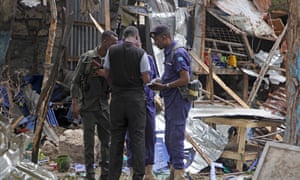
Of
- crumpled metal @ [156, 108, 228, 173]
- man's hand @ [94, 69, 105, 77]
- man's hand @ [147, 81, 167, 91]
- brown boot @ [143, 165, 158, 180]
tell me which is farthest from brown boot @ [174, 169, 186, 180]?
man's hand @ [94, 69, 105, 77]

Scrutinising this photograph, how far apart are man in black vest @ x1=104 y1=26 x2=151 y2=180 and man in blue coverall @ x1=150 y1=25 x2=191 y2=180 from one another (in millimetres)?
531

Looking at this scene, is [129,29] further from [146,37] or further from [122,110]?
[146,37]

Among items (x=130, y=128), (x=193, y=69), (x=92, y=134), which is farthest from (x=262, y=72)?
(x=130, y=128)

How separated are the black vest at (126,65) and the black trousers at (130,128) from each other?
175 mm

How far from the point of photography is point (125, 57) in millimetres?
5523

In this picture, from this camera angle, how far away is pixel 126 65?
5.53m

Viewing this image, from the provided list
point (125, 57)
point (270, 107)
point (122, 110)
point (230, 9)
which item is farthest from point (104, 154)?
point (230, 9)

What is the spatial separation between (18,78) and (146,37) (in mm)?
3592

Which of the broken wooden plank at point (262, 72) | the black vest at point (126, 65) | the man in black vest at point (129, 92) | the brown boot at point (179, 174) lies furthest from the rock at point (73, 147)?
the broken wooden plank at point (262, 72)

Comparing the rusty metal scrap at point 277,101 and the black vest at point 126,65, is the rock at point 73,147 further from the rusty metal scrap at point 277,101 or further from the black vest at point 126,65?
the rusty metal scrap at point 277,101

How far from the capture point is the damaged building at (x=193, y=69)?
7215 millimetres

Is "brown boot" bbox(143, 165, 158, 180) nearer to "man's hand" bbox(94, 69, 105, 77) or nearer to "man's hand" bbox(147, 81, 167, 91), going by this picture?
"man's hand" bbox(147, 81, 167, 91)

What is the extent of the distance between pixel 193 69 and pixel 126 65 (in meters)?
7.25

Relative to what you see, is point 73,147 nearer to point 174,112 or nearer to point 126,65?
point 174,112
